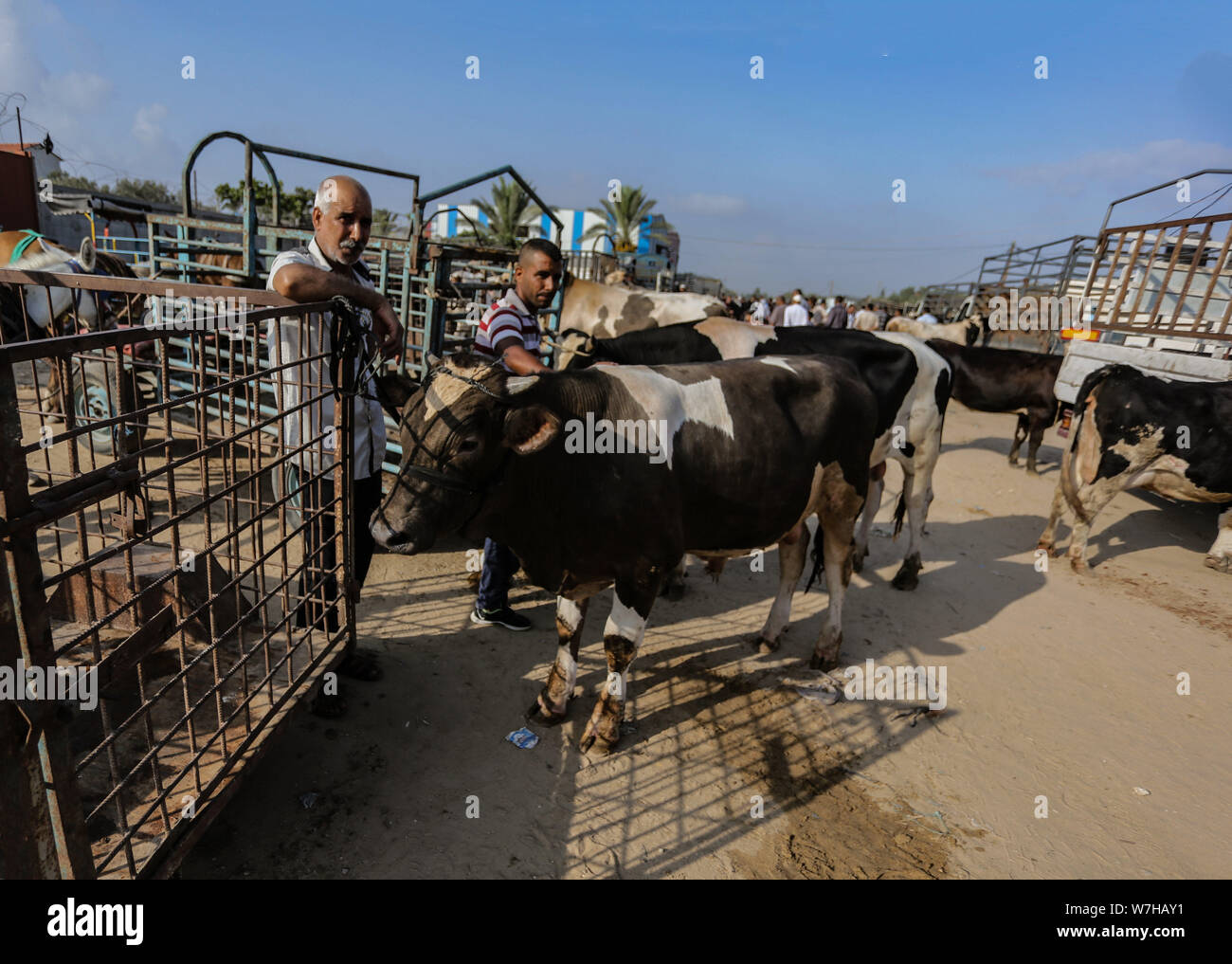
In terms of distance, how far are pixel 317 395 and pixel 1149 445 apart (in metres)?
7.36

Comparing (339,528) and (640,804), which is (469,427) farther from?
(640,804)

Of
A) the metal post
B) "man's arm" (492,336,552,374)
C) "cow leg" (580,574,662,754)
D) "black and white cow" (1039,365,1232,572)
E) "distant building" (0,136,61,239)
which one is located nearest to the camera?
the metal post

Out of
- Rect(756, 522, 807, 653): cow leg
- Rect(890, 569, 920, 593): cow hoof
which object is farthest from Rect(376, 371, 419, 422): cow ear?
Rect(890, 569, 920, 593): cow hoof

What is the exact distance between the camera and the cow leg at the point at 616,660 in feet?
11.1

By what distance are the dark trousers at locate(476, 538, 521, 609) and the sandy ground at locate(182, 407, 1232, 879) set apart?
9.0 inches

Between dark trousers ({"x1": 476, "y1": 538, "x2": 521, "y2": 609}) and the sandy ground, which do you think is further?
dark trousers ({"x1": 476, "y1": 538, "x2": 521, "y2": 609})

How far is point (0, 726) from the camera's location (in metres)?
1.46

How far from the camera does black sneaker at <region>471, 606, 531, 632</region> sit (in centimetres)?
443

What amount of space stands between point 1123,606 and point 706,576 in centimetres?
378

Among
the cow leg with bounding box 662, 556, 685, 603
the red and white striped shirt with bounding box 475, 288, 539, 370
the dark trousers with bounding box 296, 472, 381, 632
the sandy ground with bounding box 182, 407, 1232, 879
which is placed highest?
the red and white striped shirt with bounding box 475, 288, 539, 370

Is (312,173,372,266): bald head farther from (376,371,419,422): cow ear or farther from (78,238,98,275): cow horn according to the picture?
(78,238,98,275): cow horn

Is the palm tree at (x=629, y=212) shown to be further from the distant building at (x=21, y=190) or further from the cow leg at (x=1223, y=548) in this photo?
the cow leg at (x=1223, y=548)

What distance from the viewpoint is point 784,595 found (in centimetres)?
465

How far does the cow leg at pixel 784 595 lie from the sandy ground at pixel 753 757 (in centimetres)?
12
